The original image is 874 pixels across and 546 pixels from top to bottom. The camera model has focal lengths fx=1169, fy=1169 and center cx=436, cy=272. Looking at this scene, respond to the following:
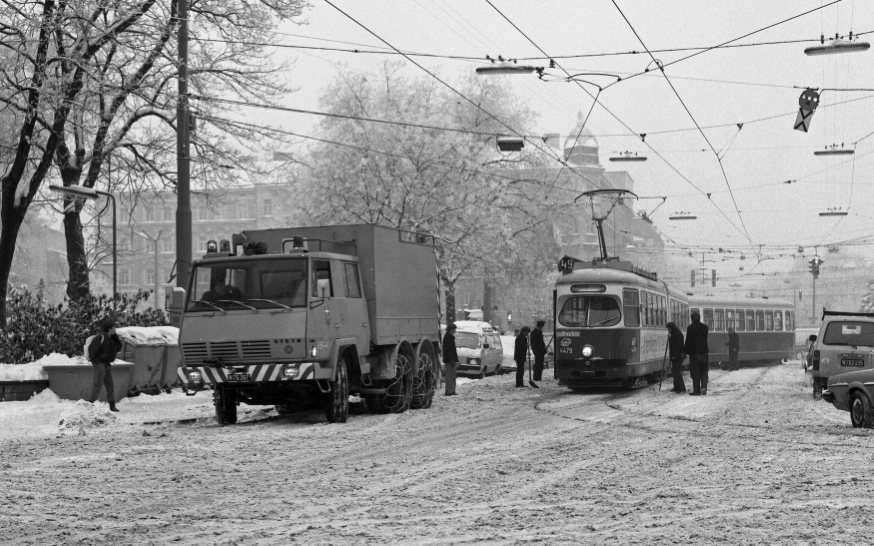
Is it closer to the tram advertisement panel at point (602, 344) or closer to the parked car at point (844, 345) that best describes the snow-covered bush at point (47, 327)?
the tram advertisement panel at point (602, 344)

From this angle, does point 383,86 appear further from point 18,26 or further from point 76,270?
point 18,26

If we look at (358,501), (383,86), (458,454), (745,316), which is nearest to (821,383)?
(458,454)

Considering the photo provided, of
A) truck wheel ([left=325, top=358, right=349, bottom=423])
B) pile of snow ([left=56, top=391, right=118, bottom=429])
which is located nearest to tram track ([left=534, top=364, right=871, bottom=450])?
truck wheel ([left=325, top=358, right=349, bottom=423])

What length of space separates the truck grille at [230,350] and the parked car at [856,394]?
8.20 meters

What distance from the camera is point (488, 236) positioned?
51.5 meters

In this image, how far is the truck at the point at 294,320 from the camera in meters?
16.8

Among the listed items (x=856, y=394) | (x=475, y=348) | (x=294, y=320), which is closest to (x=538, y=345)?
(x=475, y=348)

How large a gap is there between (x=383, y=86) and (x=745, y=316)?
19.4m

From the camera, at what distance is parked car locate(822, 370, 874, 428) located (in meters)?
16.2

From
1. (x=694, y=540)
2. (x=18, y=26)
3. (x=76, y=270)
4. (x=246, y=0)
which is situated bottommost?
(x=694, y=540)

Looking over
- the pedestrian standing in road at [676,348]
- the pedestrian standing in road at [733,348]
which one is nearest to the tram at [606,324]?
the pedestrian standing in road at [676,348]

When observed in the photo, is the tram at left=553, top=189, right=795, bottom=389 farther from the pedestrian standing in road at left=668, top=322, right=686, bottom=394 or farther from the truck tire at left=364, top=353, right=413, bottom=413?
the truck tire at left=364, top=353, right=413, bottom=413

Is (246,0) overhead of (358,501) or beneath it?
overhead

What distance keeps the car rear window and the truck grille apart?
1115 cm
